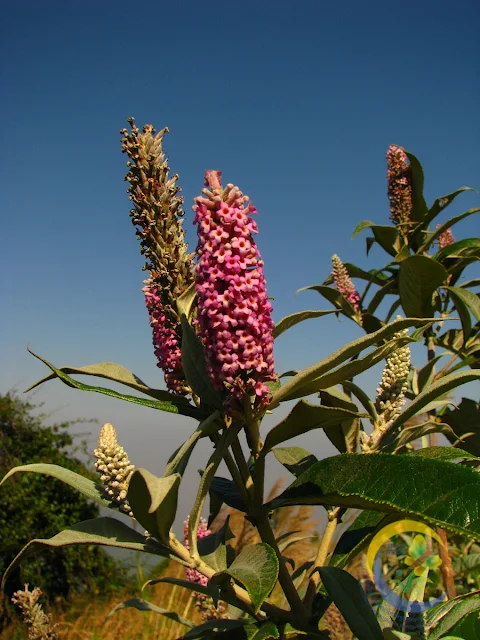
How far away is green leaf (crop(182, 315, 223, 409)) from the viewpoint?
119 cm

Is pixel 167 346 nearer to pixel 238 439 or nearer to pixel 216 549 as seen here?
pixel 238 439

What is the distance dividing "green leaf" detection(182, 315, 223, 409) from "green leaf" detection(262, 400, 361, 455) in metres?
0.15

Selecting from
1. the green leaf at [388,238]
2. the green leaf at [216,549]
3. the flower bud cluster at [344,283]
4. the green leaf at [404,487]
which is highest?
the green leaf at [388,238]

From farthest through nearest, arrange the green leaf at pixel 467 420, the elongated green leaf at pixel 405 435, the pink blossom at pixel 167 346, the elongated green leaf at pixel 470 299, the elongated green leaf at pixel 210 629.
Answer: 1. the green leaf at pixel 467 420
2. the elongated green leaf at pixel 470 299
3. the elongated green leaf at pixel 405 435
4. the elongated green leaf at pixel 210 629
5. the pink blossom at pixel 167 346

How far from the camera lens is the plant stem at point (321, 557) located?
133 centimetres

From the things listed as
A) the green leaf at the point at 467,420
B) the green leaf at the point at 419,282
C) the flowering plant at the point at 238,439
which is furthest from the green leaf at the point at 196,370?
the green leaf at the point at 467,420

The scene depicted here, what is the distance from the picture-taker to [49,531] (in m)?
8.38

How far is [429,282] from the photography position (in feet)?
7.84

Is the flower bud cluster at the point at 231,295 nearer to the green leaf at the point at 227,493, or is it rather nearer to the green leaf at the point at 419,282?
the green leaf at the point at 227,493

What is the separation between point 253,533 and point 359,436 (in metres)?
6.21

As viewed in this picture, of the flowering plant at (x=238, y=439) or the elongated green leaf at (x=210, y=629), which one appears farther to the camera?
the elongated green leaf at (x=210, y=629)

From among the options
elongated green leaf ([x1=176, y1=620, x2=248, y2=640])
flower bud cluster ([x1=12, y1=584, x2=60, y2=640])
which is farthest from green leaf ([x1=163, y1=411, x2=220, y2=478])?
flower bud cluster ([x1=12, y1=584, x2=60, y2=640])
